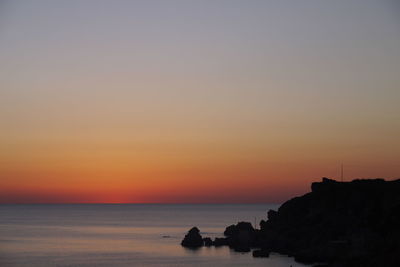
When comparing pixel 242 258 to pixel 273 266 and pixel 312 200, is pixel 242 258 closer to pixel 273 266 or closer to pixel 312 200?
pixel 273 266

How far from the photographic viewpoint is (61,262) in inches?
3278

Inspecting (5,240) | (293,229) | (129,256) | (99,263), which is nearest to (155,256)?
(129,256)

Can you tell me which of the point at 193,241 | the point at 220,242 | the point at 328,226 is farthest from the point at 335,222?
the point at 193,241

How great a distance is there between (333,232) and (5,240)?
65883 millimetres

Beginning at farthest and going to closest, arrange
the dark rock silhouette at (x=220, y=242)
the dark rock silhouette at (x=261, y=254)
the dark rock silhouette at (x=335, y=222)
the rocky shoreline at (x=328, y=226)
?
the dark rock silhouette at (x=220, y=242), the dark rock silhouette at (x=261, y=254), the rocky shoreline at (x=328, y=226), the dark rock silhouette at (x=335, y=222)

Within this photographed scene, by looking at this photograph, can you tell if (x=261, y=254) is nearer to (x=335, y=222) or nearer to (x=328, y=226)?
(x=328, y=226)

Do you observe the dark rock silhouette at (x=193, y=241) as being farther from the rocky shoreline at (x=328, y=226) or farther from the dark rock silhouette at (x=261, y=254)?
the dark rock silhouette at (x=261, y=254)

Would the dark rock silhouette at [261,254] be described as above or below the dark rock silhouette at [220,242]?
below

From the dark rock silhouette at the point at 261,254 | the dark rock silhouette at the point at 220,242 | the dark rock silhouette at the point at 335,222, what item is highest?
the dark rock silhouette at the point at 335,222

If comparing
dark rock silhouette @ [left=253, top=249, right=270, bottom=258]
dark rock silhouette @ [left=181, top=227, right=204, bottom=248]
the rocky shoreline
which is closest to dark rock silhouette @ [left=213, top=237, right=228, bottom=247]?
the rocky shoreline

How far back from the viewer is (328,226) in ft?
286

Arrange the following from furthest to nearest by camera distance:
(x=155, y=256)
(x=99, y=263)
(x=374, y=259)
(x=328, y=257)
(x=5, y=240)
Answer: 1. (x=5, y=240)
2. (x=155, y=256)
3. (x=99, y=263)
4. (x=328, y=257)
5. (x=374, y=259)

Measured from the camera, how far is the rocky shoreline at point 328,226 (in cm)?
7312

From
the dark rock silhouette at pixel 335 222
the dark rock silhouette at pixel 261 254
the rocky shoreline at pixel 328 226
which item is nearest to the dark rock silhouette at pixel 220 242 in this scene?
the rocky shoreline at pixel 328 226
